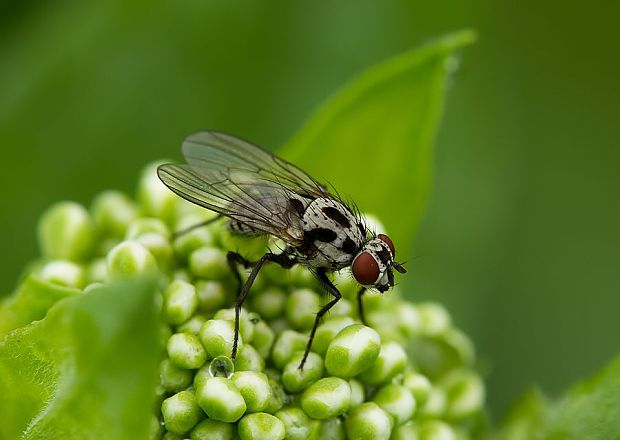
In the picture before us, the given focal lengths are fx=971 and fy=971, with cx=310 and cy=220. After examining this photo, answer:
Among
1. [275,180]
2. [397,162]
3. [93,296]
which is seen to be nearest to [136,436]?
[93,296]

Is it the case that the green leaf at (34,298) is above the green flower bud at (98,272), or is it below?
below

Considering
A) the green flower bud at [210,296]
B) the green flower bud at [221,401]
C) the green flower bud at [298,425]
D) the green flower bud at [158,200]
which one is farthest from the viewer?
the green flower bud at [158,200]

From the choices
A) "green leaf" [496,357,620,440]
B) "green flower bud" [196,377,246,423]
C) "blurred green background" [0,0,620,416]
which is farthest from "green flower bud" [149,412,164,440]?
"blurred green background" [0,0,620,416]

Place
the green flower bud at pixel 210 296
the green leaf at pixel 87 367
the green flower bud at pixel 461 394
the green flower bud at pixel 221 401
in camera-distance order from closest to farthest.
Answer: the green leaf at pixel 87 367 → the green flower bud at pixel 221 401 → the green flower bud at pixel 210 296 → the green flower bud at pixel 461 394

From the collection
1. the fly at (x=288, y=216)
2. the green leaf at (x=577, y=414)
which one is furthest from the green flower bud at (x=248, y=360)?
the green leaf at (x=577, y=414)

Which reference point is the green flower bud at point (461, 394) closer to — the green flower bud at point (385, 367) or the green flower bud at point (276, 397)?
the green flower bud at point (385, 367)

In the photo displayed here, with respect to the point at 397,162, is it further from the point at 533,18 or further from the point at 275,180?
the point at 533,18

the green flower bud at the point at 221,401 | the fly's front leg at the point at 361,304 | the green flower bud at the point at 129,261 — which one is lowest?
the green flower bud at the point at 221,401
